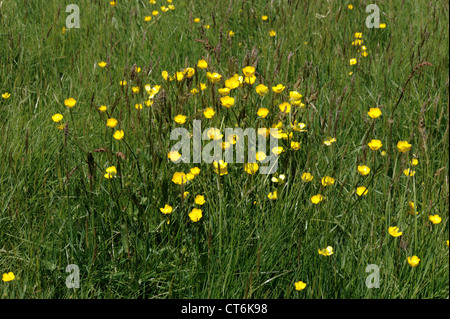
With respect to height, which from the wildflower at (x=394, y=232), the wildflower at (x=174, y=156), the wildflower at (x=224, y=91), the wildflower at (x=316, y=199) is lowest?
the wildflower at (x=394, y=232)

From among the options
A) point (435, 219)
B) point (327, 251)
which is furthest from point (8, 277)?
point (435, 219)

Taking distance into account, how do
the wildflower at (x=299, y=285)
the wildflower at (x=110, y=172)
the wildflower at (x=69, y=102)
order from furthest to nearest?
the wildflower at (x=69, y=102)
the wildflower at (x=110, y=172)
the wildflower at (x=299, y=285)

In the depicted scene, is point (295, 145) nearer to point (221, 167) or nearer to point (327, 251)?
point (221, 167)

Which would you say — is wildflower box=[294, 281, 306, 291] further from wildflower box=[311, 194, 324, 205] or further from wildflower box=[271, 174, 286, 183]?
wildflower box=[271, 174, 286, 183]

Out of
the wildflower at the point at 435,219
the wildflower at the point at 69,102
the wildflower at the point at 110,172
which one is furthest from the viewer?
the wildflower at the point at 69,102

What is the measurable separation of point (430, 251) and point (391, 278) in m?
0.20

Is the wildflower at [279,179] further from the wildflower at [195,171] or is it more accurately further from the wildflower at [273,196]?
the wildflower at [195,171]

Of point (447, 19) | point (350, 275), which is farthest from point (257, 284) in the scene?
point (447, 19)

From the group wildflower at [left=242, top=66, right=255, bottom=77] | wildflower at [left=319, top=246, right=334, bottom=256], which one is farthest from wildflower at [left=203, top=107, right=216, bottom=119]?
wildflower at [left=319, top=246, right=334, bottom=256]

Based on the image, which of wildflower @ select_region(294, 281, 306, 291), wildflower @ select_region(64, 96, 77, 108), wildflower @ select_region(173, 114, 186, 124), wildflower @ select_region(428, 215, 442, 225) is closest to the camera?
wildflower @ select_region(294, 281, 306, 291)

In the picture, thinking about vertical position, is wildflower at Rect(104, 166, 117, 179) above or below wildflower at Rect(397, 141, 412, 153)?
below

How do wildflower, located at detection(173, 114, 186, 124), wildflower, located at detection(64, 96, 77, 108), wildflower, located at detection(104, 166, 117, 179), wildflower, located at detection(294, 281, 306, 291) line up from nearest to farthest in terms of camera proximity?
wildflower, located at detection(294, 281, 306, 291)
wildflower, located at detection(104, 166, 117, 179)
wildflower, located at detection(173, 114, 186, 124)
wildflower, located at detection(64, 96, 77, 108)

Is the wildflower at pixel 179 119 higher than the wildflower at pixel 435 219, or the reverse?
the wildflower at pixel 179 119

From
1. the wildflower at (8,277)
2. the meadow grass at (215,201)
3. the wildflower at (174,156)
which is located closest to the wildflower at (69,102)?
the meadow grass at (215,201)
